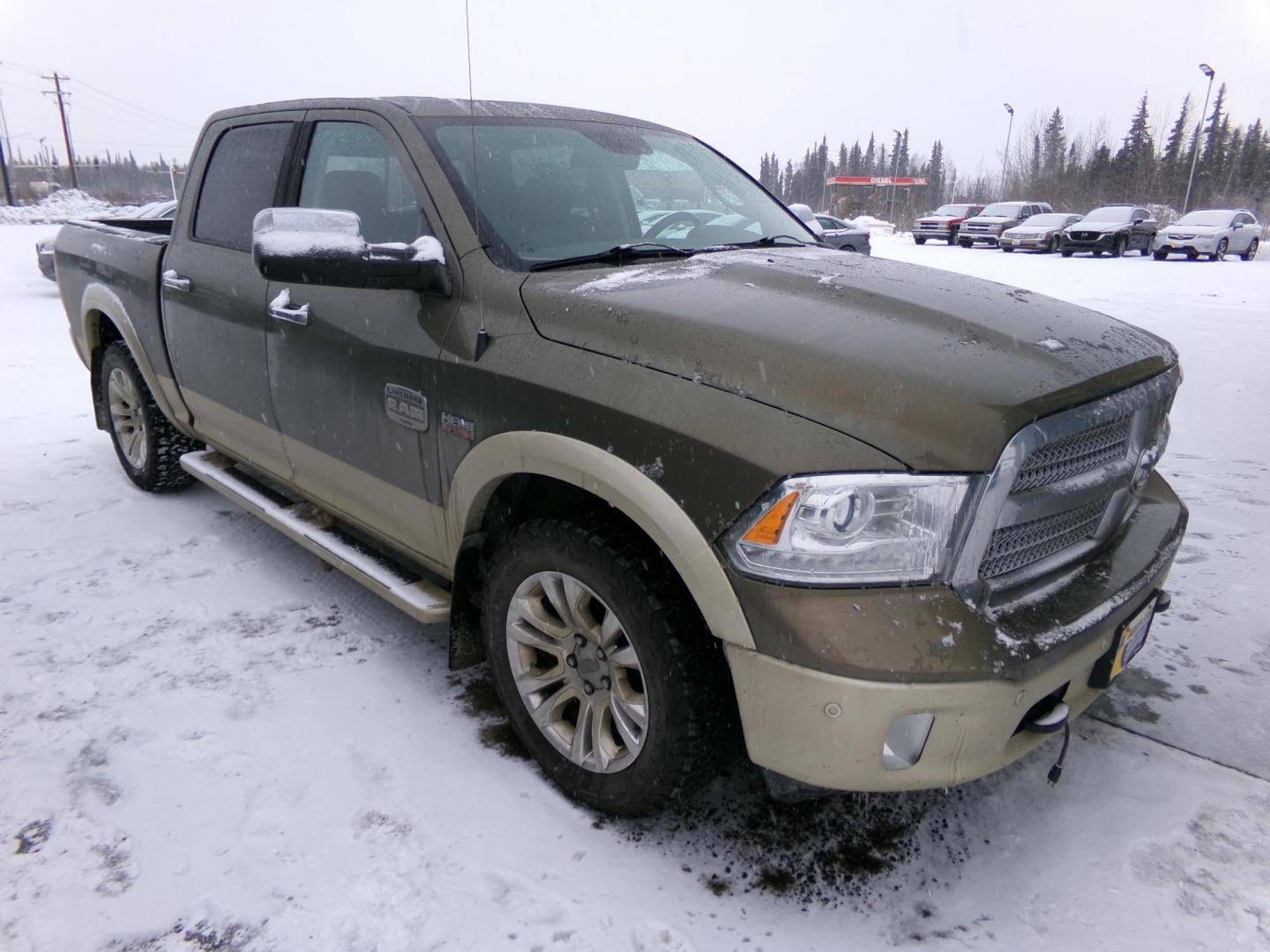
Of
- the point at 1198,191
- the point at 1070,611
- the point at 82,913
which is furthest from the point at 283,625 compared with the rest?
the point at 1198,191

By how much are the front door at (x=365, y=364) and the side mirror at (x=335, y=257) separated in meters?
0.09

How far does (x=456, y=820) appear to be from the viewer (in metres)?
2.24

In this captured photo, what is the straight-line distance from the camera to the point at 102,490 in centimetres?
464

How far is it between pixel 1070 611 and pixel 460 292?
5.75ft

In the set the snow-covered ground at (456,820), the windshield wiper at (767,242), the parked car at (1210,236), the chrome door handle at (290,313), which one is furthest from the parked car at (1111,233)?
the chrome door handle at (290,313)

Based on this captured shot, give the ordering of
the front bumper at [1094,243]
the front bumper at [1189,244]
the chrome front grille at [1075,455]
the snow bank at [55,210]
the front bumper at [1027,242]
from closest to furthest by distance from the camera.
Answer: the chrome front grille at [1075,455], the front bumper at [1189,244], the front bumper at [1094,243], the front bumper at [1027,242], the snow bank at [55,210]

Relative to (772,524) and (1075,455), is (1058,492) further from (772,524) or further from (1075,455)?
(772,524)

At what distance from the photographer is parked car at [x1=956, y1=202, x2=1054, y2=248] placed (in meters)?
26.9

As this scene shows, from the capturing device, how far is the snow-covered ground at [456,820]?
1.94 metres

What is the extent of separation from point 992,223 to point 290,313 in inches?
1110

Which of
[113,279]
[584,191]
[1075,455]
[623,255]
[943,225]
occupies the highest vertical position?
[584,191]

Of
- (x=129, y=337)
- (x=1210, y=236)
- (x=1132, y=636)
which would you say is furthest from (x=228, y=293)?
(x=1210, y=236)

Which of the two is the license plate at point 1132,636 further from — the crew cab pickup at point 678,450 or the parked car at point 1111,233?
the parked car at point 1111,233

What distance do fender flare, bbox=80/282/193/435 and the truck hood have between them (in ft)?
8.44
